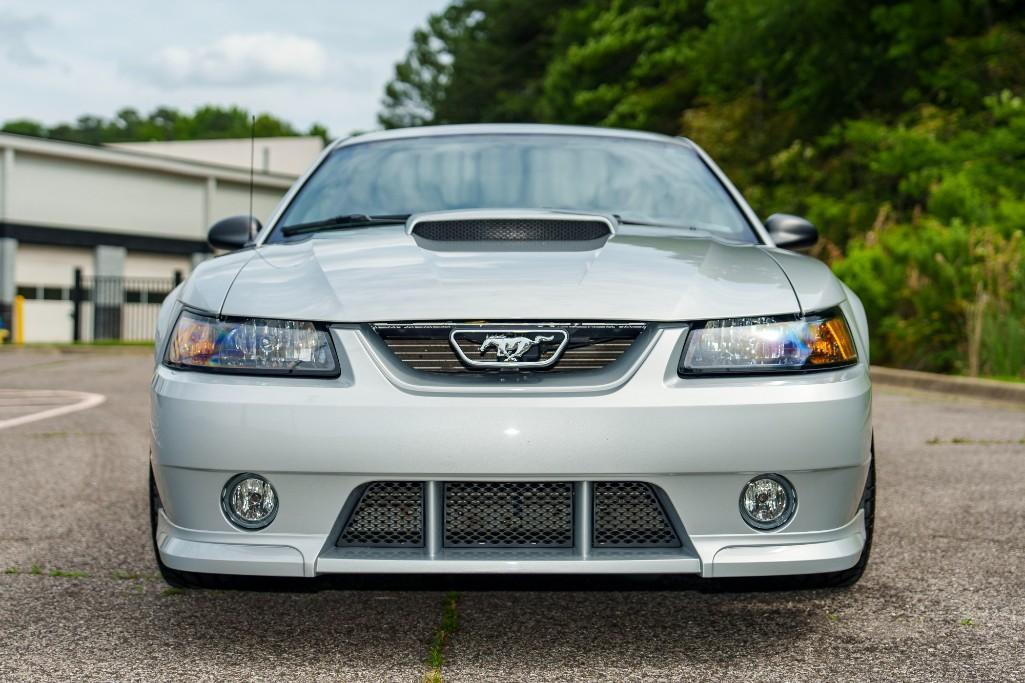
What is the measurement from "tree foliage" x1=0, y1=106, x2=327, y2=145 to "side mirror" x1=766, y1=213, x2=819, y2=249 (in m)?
116

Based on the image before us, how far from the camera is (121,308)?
122 feet

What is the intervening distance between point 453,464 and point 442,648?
2.04 feet

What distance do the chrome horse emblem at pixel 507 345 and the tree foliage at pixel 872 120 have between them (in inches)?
387

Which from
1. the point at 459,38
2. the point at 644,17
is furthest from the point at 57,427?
the point at 459,38

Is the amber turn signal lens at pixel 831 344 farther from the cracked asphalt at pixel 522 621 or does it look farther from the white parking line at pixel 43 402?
the white parking line at pixel 43 402

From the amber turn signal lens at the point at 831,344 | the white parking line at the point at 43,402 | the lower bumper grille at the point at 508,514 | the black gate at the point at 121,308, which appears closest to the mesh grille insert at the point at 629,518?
the lower bumper grille at the point at 508,514

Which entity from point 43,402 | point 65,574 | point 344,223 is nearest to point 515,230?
point 344,223

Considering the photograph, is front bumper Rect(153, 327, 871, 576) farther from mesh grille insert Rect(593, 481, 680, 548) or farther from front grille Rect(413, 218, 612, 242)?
front grille Rect(413, 218, 612, 242)

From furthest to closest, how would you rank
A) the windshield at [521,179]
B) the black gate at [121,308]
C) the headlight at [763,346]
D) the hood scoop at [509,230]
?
the black gate at [121,308] → the windshield at [521,179] → the hood scoop at [509,230] → the headlight at [763,346]

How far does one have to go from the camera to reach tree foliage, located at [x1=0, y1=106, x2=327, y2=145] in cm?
11925

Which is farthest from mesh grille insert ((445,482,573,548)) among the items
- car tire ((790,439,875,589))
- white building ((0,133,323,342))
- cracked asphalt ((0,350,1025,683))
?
white building ((0,133,323,342))

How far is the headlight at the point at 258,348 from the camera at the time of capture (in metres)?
2.93

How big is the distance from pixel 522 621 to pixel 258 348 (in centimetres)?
111

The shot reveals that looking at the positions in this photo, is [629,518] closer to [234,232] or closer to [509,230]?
[509,230]
